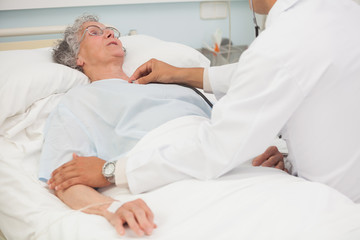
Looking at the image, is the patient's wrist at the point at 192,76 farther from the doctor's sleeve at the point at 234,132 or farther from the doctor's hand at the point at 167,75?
the doctor's sleeve at the point at 234,132

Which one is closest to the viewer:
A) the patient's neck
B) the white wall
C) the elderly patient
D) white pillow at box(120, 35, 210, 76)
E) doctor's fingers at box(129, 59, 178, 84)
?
the elderly patient

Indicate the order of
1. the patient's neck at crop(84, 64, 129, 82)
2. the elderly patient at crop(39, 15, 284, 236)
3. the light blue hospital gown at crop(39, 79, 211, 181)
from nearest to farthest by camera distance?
the elderly patient at crop(39, 15, 284, 236) < the light blue hospital gown at crop(39, 79, 211, 181) < the patient's neck at crop(84, 64, 129, 82)

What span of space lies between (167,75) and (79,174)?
27.4 inches

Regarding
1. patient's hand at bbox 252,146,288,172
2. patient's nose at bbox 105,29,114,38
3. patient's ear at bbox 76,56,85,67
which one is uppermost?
patient's nose at bbox 105,29,114,38

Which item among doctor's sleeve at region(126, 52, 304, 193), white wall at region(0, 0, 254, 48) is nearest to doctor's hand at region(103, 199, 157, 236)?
doctor's sleeve at region(126, 52, 304, 193)

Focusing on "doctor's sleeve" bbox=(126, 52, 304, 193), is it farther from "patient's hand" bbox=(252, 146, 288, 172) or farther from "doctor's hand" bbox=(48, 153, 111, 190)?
"patient's hand" bbox=(252, 146, 288, 172)

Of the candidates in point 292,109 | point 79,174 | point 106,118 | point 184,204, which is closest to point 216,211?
point 184,204

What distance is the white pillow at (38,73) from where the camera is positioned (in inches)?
60.9

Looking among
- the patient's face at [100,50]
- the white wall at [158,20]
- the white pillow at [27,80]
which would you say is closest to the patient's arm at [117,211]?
the white pillow at [27,80]

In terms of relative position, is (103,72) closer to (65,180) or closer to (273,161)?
(65,180)

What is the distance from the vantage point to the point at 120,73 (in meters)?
1.87

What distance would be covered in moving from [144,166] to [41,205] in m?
0.38

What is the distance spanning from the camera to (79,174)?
121 cm

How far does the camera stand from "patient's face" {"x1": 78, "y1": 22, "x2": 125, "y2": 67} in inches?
71.3
